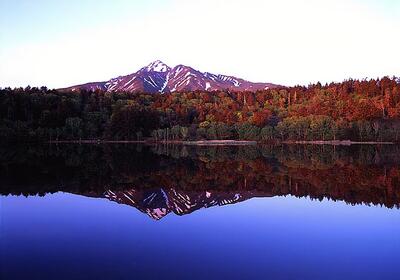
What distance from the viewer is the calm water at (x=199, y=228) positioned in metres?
11.2

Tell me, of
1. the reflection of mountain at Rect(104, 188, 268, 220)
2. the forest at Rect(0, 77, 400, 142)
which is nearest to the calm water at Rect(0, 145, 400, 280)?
the reflection of mountain at Rect(104, 188, 268, 220)

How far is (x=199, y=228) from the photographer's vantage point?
53.3ft

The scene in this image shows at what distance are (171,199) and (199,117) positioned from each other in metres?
109

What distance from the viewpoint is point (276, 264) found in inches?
455

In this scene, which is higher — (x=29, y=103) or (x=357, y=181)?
(x=29, y=103)

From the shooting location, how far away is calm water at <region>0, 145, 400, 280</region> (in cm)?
1123

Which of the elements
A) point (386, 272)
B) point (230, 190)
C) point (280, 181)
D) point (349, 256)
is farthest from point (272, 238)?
point (280, 181)

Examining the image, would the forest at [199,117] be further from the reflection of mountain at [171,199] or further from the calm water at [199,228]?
the reflection of mountain at [171,199]

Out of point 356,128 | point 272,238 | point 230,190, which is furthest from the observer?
point 356,128

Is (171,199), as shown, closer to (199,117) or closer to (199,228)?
(199,228)

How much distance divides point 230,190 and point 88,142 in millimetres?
93671

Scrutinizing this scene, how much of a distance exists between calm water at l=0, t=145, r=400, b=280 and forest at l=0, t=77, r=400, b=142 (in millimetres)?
79110

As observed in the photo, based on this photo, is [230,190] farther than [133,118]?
No

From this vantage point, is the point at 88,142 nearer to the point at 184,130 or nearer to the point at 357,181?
the point at 184,130
